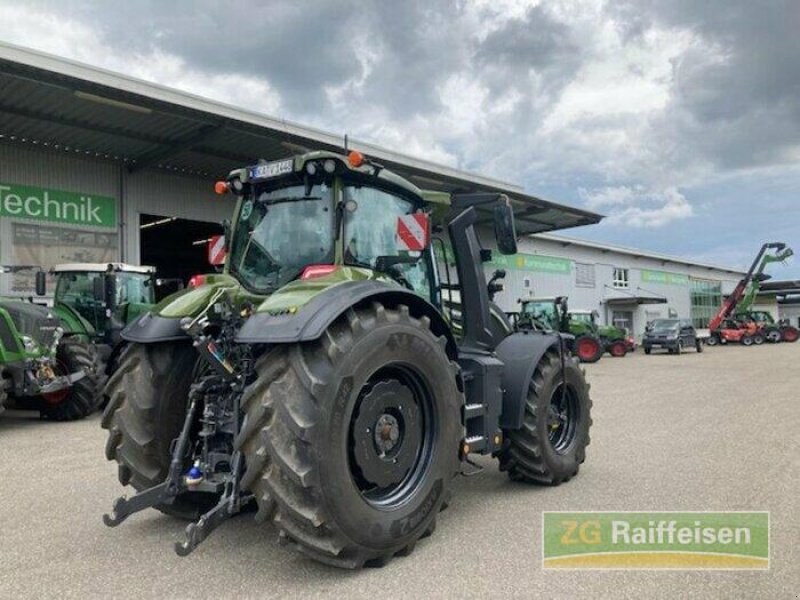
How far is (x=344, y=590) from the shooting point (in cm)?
336

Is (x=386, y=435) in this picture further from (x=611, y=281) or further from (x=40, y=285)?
(x=611, y=281)

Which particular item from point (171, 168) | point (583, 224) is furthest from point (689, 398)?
point (583, 224)

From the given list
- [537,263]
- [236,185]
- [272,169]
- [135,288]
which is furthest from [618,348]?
[272,169]

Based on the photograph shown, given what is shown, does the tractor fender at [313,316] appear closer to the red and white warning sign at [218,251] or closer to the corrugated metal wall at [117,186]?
the red and white warning sign at [218,251]

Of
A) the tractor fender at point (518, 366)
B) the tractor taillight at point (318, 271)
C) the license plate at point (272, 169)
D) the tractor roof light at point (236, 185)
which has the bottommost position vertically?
the tractor fender at point (518, 366)

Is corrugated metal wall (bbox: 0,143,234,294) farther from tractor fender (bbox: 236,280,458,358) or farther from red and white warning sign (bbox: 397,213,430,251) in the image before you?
tractor fender (bbox: 236,280,458,358)

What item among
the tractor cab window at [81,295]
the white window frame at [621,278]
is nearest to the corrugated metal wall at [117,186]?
the tractor cab window at [81,295]

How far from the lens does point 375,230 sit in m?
4.53

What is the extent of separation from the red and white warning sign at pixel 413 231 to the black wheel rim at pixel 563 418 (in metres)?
2.03

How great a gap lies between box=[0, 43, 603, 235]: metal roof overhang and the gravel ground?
23.6 feet

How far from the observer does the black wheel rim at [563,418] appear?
5.67m

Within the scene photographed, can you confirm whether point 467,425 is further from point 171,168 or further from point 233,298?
point 171,168

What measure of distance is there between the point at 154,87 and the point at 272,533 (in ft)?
39.8

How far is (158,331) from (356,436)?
5.02 ft
